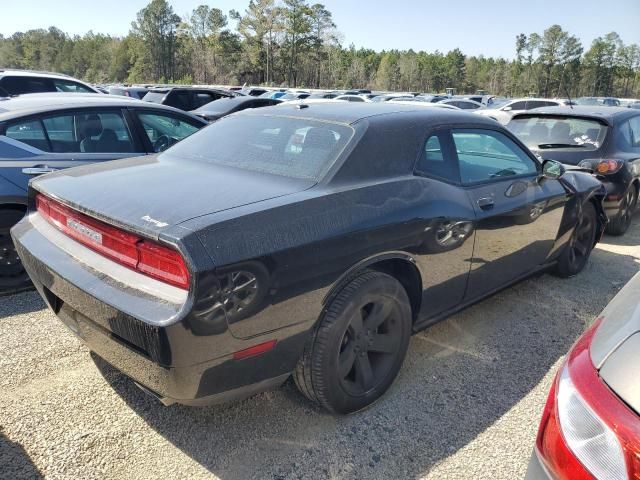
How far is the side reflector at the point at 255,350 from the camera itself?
1968mm

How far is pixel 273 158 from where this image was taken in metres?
2.76

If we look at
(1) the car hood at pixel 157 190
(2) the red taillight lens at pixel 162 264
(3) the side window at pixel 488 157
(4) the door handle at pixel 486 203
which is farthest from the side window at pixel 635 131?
(2) the red taillight lens at pixel 162 264

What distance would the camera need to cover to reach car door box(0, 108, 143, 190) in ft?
12.4

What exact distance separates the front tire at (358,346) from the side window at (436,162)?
726mm

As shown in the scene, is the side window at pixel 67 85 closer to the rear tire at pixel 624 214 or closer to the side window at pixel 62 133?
the side window at pixel 62 133

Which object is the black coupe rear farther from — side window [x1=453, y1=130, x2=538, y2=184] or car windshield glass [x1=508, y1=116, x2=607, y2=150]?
side window [x1=453, y1=130, x2=538, y2=184]

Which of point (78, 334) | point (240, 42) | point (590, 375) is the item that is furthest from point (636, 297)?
point (240, 42)

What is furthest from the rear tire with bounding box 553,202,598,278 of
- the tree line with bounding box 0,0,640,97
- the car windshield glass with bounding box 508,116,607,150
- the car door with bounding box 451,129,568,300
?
the tree line with bounding box 0,0,640,97

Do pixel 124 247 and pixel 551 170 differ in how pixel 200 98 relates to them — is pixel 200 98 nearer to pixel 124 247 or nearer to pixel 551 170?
pixel 551 170

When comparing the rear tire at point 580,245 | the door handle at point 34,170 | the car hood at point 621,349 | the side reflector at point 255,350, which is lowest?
the rear tire at point 580,245

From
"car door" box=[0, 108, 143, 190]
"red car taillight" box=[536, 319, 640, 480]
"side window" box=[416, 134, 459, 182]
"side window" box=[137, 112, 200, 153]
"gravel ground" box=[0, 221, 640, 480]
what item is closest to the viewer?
"red car taillight" box=[536, 319, 640, 480]

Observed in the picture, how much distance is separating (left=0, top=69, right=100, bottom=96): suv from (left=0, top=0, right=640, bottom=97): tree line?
65.6m

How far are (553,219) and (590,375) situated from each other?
2.78 meters

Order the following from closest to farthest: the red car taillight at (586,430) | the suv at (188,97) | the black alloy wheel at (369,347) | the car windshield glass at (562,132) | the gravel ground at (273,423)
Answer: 1. the red car taillight at (586,430)
2. the gravel ground at (273,423)
3. the black alloy wheel at (369,347)
4. the car windshield glass at (562,132)
5. the suv at (188,97)
